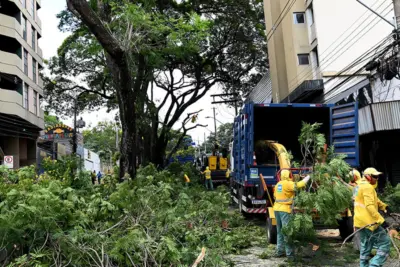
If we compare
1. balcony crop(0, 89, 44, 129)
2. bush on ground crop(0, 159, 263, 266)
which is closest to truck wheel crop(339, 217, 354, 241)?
bush on ground crop(0, 159, 263, 266)

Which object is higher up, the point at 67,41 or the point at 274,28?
the point at 274,28

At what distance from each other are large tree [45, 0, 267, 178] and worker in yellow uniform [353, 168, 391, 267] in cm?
615

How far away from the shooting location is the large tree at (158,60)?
10836mm

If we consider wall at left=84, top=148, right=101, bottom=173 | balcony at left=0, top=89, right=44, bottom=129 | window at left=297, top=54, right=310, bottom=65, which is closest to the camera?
window at left=297, top=54, right=310, bottom=65

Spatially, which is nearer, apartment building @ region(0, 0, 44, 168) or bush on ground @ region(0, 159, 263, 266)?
bush on ground @ region(0, 159, 263, 266)

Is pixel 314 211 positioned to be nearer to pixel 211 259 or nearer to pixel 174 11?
pixel 211 259

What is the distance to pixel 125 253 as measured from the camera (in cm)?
534

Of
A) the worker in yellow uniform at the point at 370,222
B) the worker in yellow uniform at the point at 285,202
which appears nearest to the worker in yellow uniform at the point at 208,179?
the worker in yellow uniform at the point at 285,202

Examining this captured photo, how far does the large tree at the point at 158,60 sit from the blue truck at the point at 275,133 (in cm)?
307

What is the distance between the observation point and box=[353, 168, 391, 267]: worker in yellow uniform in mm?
5166

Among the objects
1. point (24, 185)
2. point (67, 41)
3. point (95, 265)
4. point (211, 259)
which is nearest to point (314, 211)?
point (211, 259)

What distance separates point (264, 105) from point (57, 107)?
2003cm

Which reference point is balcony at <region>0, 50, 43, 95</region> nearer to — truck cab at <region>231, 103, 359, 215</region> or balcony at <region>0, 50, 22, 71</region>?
balcony at <region>0, 50, 22, 71</region>

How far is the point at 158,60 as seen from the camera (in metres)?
15.1
